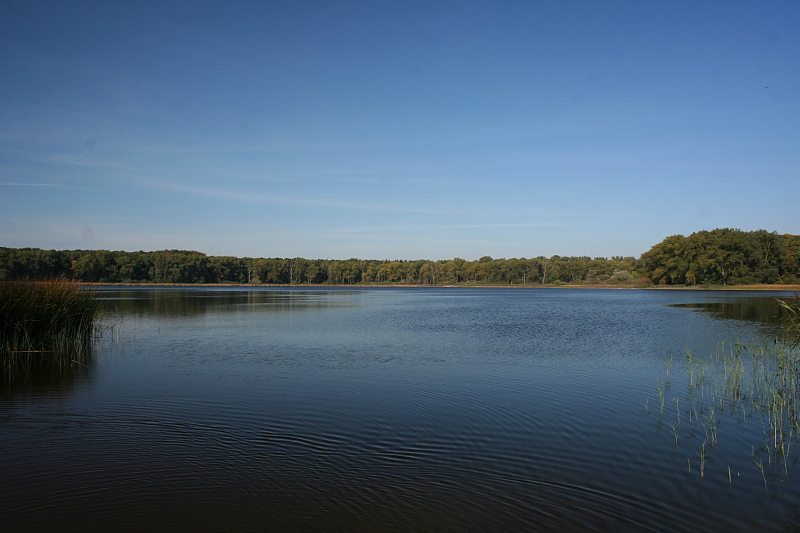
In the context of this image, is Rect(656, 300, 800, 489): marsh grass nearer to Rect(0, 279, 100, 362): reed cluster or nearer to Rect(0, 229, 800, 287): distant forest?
Rect(0, 279, 100, 362): reed cluster

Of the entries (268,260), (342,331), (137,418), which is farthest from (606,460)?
(268,260)

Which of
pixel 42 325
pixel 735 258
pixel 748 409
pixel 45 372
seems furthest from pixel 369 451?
pixel 735 258

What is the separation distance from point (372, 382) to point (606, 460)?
609 centimetres

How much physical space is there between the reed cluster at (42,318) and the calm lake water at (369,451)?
2541mm

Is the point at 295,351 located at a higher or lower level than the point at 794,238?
lower

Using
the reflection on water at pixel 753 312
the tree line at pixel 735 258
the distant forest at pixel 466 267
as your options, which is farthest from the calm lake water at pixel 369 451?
the tree line at pixel 735 258

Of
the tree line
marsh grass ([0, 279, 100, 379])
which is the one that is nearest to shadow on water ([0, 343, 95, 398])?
marsh grass ([0, 279, 100, 379])

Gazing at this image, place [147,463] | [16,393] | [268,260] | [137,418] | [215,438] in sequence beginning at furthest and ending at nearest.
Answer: [268,260] → [16,393] → [137,418] → [215,438] → [147,463]

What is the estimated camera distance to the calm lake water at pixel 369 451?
5352 millimetres

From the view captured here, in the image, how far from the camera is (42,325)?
54.5 feet

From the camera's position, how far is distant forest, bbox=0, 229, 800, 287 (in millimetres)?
88375

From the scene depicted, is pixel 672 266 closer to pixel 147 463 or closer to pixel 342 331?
pixel 342 331

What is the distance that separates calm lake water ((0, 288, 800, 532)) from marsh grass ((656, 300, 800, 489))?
6.3 inches

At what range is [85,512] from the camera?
5.34m
